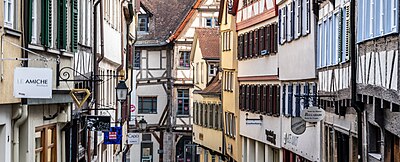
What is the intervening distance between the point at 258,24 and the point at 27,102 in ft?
80.9

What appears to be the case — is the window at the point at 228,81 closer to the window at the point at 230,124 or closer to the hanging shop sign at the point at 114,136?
the window at the point at 230,124

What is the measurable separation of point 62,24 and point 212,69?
A: 34.4 metres

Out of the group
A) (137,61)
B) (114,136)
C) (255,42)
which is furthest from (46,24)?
(137,61)

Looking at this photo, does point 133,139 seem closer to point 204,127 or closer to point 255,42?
point 255,42

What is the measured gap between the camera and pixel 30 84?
13.8 m

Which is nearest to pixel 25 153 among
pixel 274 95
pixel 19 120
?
pixel 19 120

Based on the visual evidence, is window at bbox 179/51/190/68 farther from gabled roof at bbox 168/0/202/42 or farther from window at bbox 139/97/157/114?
window at bbox 139/97/157/114

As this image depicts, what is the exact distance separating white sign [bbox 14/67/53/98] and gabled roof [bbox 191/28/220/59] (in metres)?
39.5

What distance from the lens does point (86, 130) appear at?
25734mm

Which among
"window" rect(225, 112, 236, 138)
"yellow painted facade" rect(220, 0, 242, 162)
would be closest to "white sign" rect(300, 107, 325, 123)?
"yellow painted facade" rect(220, 0, 242, 162)

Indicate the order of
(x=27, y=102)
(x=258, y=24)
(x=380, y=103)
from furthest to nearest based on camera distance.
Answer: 1. (x=258, y=24)
2. (x=380, y=103)
3. (x=27, y=102)

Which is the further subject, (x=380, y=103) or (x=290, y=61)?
(x=290, y=61)

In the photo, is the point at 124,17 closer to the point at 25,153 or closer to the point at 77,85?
the point at 77,85

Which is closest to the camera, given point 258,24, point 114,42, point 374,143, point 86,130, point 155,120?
point 374,143
